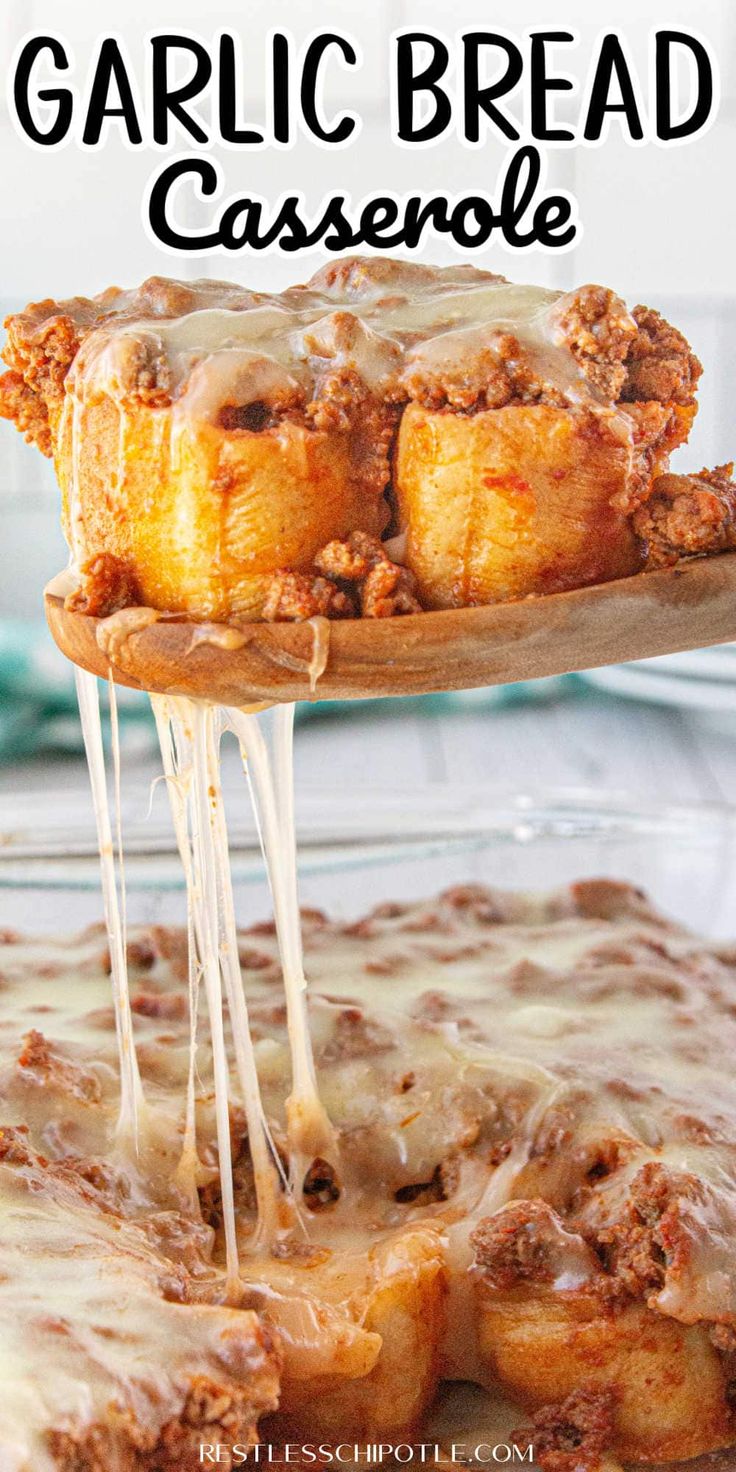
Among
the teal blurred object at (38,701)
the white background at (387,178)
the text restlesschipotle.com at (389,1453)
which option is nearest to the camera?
the text restlesschipotle.com at (389,1453)

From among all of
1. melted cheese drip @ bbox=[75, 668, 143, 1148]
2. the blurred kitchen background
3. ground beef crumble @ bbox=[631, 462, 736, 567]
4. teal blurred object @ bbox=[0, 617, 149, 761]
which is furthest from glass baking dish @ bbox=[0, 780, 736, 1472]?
ground beef crumble @ bbox=[631, 462, 736, 567]

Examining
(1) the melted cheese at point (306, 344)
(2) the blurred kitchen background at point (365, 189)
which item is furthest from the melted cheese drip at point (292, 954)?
(2) the blurred kitchen background at point (365, 189)

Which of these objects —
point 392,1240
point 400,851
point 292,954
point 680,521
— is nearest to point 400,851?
point 400,851

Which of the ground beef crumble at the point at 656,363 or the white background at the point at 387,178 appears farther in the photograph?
the white background at the point at 387,178

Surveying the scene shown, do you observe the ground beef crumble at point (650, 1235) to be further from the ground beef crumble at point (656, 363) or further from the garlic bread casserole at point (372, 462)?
the ground beef crumble at point (656, 363)

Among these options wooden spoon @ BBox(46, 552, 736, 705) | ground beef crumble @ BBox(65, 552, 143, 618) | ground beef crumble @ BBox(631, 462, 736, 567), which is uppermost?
ground beef crumble @ BBox(631, 462, 736, 567)

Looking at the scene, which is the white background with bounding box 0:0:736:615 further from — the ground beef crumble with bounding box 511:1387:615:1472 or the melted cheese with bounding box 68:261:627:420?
the ground beef crumble with bounding box 511:1387:615:1472

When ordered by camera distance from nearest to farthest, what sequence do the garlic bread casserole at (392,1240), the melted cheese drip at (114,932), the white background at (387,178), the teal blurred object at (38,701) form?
the garlic bread casserole at (392,1240)
the melted cheese drip at (114,932)
the teal blurred object at (38,701)
the white background at (387,178)
